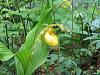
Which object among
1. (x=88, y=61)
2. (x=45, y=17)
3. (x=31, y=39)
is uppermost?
(x=45, y=17)

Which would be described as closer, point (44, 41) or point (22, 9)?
point (44, 41)

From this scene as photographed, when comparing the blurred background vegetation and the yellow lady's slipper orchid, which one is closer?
the yellow lady's slipper orchid

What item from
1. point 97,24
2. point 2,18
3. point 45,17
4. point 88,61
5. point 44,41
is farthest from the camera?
point 88,61

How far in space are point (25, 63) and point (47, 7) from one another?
39 centimetres

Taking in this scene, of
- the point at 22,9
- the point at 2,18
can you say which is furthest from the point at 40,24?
the point at 2,18

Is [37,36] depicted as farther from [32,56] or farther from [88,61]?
[88,61]

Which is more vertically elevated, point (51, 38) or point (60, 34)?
point (51, 38)

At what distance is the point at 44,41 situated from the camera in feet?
5.62

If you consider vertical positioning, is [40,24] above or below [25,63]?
above

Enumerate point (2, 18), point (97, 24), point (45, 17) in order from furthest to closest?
point (2, 18)
point (97, 24)
point (45, 17)

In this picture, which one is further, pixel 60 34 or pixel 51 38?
pixel 60 34

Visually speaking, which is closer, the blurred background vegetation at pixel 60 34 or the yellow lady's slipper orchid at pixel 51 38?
Result: the yellow lady's slipper orchid at pixel 51 38

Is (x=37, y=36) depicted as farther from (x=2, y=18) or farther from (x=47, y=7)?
(x=2, y=18)

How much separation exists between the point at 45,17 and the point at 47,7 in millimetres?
82
